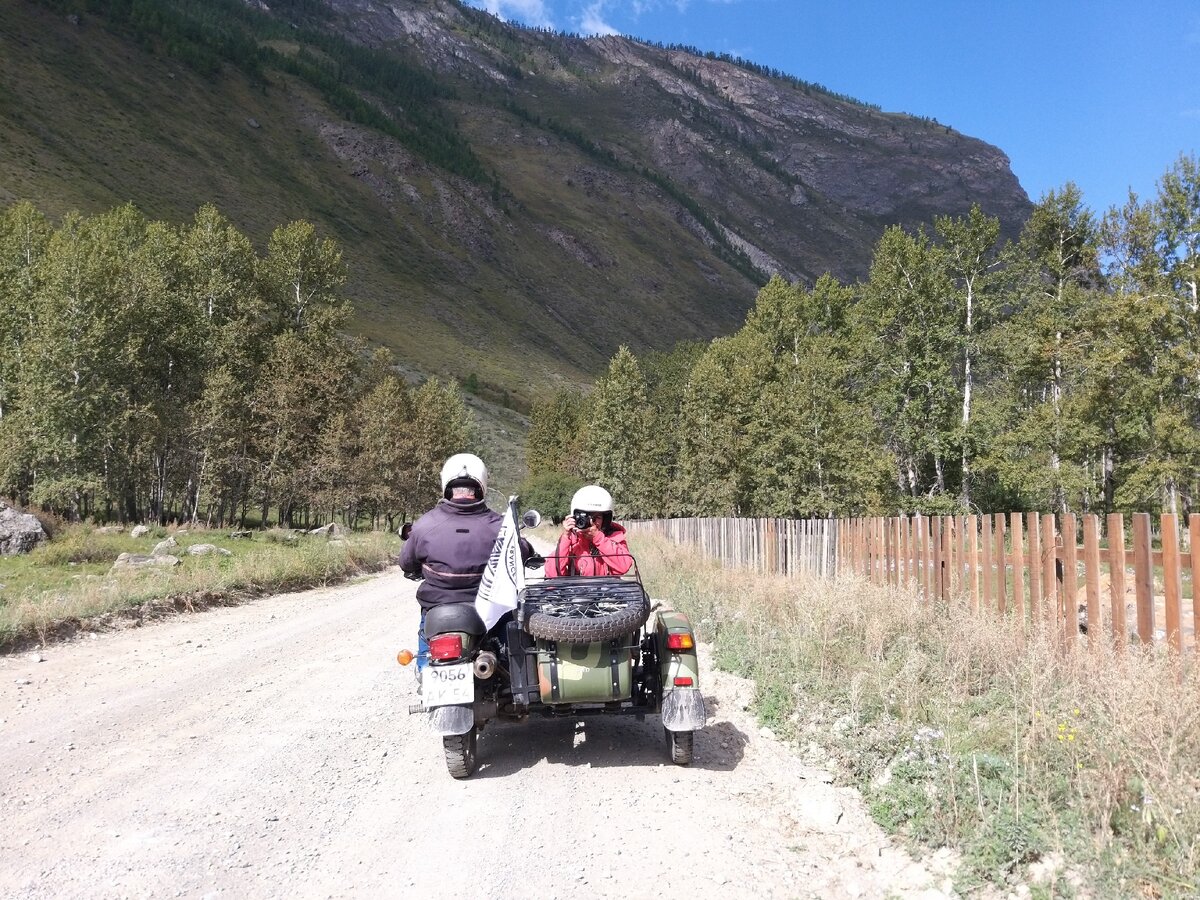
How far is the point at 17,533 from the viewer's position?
19734 millimetres

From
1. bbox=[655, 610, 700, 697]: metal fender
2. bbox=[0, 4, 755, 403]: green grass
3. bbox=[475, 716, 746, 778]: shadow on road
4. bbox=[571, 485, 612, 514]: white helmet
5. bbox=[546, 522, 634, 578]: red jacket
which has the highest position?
bbox=[0, 4, 755, 403]: green grass

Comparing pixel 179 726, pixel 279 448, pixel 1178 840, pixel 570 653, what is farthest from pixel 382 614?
pixel 279 448

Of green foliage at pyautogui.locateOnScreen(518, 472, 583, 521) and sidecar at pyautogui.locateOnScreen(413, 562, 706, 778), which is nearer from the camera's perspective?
sidecar at pyautogui.locateOnScreen(413, 562, 706, 778)

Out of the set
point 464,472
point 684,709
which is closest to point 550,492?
point 464,472

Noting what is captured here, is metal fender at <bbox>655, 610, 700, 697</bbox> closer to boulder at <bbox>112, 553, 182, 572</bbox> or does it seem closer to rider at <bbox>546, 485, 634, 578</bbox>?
rider at <bbox>546, 485, 634, 578</bbox>

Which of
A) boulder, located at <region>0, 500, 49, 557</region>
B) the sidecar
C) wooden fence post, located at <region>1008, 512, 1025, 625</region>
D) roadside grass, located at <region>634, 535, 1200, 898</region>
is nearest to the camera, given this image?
roadside grass, located at <region>634, 535, 1200, 898</region>

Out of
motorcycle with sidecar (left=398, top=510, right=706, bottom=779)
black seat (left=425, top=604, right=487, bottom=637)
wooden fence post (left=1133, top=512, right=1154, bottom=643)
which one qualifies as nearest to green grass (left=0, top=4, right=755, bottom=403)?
black seat (left=425, top=604, right=487, bottom=637)

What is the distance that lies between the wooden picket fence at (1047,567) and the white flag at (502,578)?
4402 millimetres

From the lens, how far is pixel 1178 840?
10.5ft

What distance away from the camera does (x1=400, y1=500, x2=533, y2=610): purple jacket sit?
5.70 m

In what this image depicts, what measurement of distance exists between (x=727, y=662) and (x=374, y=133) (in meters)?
187

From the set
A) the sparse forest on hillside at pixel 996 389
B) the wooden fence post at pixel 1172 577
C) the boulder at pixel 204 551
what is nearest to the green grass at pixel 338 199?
the boulder at pixel 204 551

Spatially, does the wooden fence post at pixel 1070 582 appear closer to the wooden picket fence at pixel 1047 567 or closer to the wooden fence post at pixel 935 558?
the wooden picket fence at pixel 1047 567

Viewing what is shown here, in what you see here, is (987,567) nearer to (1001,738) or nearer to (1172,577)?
(1172,577)
